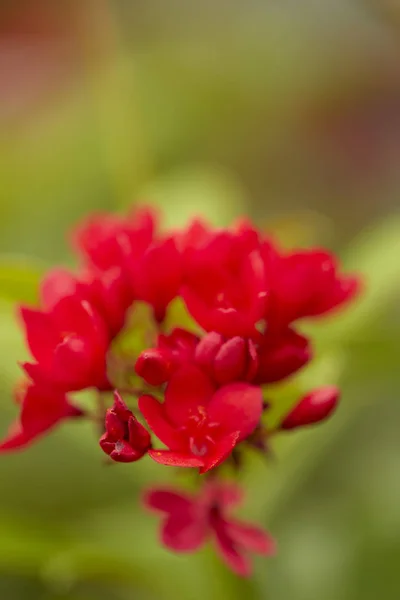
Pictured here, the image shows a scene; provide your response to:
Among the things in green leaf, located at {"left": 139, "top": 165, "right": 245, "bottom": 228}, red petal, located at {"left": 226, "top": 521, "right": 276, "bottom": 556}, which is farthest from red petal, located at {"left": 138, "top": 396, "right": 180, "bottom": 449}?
green leaf, located at {"left": 139, "top": 165, "right": 245, "bottom": 228}

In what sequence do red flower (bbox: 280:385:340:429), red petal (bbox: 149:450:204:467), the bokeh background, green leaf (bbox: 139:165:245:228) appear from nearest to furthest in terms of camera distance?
1. red petal (bbox: 149:450:204:467)
2. red flower (bbox: 280:385:340:429)
3. the bokeh background
4. green leaf (bbox: 139:165:245:228)

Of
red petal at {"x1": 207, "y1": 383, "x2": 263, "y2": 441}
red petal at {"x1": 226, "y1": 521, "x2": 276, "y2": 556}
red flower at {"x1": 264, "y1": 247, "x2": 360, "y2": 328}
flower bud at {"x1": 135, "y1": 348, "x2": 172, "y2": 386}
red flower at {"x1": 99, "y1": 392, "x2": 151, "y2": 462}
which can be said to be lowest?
red petal at {"x1": 226, "y1": 521, "x2": 276, "y2": 556}

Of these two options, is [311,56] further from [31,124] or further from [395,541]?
[395,541]

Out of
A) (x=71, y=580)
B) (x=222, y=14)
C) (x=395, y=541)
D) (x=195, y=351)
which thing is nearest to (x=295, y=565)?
(x=395, y=541)

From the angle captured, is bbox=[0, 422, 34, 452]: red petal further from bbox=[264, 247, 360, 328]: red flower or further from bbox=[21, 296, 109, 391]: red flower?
bbox=[264, 247, 360, 328]: red flower

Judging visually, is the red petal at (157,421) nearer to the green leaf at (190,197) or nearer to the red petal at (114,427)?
the red petal at (114,427)
